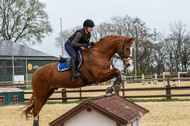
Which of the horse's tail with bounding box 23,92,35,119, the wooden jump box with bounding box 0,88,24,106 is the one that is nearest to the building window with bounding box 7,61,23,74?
the wooden jump box with bounding box 0,88,24,106

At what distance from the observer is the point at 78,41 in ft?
17.9

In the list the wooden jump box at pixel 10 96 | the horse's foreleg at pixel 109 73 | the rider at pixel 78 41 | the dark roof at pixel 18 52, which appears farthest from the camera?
the dark roof at pixel 18 52

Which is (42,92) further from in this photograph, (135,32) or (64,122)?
(135,32)

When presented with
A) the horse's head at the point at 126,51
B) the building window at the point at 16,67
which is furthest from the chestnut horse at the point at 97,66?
the building window at the point at 16,67

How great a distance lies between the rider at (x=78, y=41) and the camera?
5316 millimetres

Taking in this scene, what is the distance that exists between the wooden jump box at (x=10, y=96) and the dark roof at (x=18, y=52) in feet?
72.7

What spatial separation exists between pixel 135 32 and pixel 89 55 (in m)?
32.3

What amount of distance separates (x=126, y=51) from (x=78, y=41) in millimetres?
1061

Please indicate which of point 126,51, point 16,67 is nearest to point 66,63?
point 126,51

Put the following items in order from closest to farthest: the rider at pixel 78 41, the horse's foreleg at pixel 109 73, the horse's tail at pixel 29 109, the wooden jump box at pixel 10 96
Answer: the horse's foreleg at pixel 109 73 < the rider at pixel 78 41 < the horse's tail at pixel 29 109 < the wooden jump box at pixel 10 96

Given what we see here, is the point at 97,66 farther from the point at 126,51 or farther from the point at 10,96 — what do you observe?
the point at 10,96

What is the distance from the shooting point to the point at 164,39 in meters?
44.7

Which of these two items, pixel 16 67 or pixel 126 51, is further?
pixel 16 67

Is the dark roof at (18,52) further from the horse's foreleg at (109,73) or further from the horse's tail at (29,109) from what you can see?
the horse's foreleg at (109,73)
